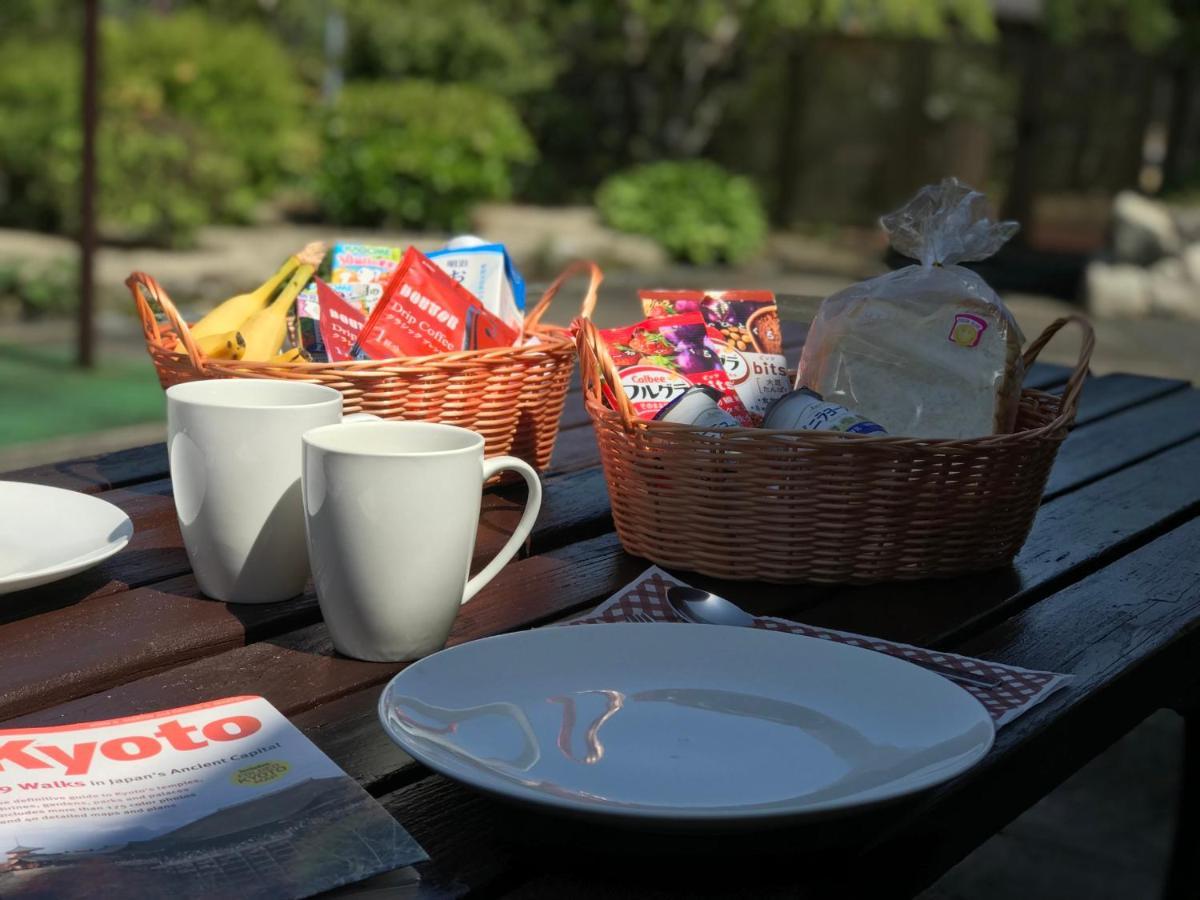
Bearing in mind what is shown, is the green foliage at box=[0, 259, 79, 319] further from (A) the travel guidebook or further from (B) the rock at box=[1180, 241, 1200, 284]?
(B) the rock at box=[1180, 241, 1200, 284]

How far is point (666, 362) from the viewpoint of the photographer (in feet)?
4.19

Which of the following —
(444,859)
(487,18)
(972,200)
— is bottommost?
(444,859)

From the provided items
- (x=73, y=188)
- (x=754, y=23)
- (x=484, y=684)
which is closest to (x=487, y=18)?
(x=754, y=23)

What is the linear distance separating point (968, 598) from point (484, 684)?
19.4 inches

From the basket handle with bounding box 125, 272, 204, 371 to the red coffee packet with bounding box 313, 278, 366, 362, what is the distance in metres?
0.11

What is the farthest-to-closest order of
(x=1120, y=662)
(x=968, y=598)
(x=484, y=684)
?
1. (x=968, y=598)
2. (x=1120, y=662)
3. (x=484, y=684)

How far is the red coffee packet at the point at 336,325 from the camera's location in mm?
1272

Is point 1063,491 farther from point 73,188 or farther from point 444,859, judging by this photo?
point 73,188

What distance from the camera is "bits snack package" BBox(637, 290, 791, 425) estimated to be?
1288 millimetres

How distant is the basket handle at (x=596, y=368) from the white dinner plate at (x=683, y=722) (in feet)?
0.93

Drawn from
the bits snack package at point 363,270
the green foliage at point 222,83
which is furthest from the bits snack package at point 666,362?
the green foliage at point 222,83

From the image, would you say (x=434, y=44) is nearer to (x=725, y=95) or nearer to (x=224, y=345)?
(x=725, y=95)

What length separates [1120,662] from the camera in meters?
1.03

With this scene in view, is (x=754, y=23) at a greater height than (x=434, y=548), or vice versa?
(x=754, y=23)
